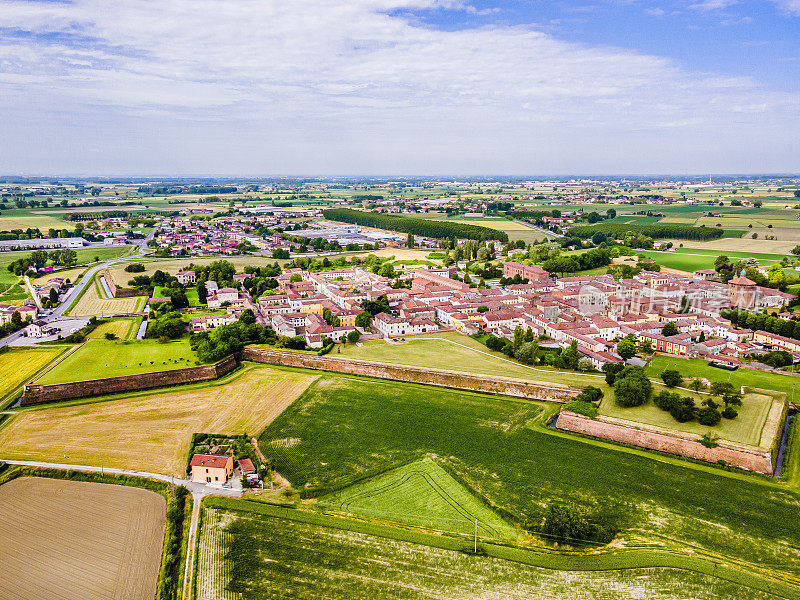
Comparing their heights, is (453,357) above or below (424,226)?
below

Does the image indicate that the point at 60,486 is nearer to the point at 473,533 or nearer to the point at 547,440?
the point at 473,533

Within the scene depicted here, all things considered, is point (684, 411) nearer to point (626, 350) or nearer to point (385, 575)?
point (626, 350)

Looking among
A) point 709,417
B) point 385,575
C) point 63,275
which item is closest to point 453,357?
point 709,417

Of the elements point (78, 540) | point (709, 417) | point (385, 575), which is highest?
point (709, 417)

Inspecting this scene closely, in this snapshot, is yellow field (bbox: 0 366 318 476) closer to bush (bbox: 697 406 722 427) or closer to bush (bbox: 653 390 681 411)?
bush (bbox: 653 390 681 411)

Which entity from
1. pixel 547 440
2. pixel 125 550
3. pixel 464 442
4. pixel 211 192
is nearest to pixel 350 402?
pixel 464 442

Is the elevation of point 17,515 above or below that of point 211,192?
below

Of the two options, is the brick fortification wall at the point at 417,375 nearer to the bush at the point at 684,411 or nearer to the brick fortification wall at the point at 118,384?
the brick fortification wall at the point at 118,384
